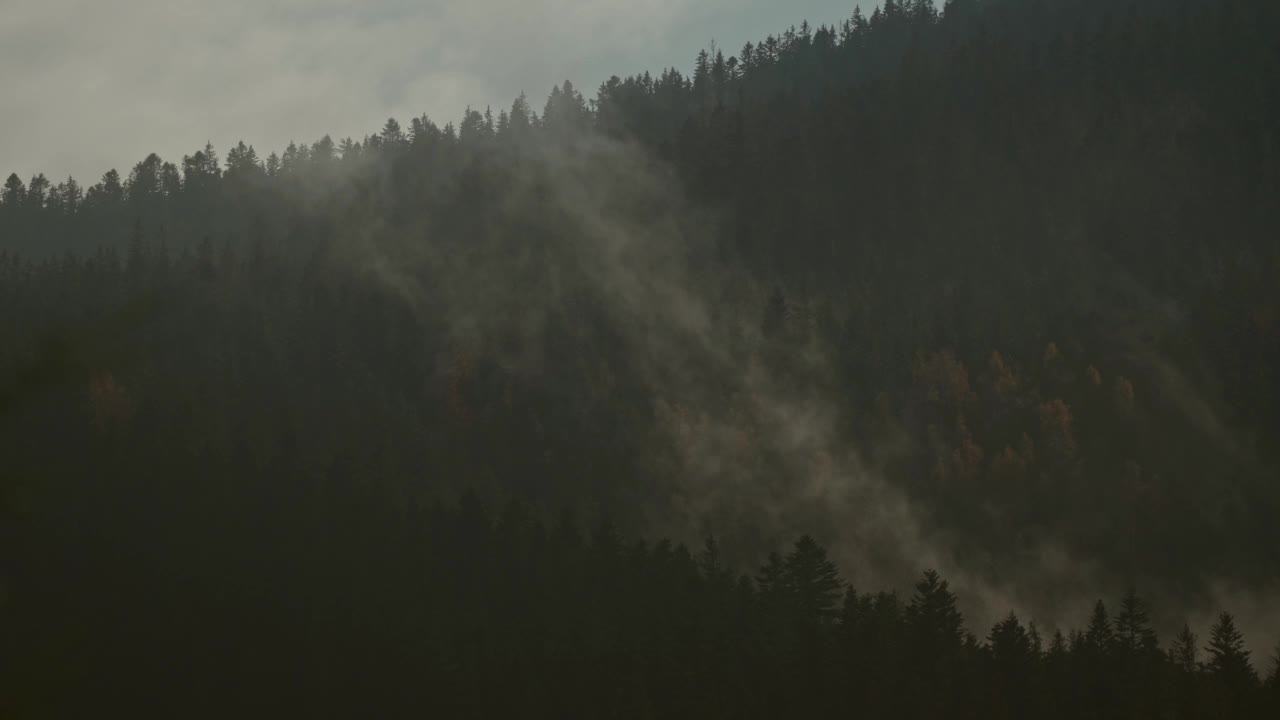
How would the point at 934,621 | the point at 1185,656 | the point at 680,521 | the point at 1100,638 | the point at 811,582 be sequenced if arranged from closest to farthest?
the point at 934,621 → the point at 1100,638 → the point at 811,582 → the point at 1185,656 → the point at 680,521

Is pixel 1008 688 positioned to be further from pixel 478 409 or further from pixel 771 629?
pixel 478 409

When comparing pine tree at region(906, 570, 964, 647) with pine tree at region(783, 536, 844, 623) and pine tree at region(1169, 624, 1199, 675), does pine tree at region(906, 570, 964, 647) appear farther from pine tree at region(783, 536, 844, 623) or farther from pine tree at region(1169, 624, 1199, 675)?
pine tree at region(1169, 624, 1199, 675)

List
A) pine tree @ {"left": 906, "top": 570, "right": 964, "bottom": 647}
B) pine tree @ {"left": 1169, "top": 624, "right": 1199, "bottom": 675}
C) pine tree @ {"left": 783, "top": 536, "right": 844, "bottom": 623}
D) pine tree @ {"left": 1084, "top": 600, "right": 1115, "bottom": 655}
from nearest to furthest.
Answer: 1. pine tree @ {"left": 1084, "top": 600, "right": 1115, "bottom": 655}
2. pine tree @ {"left": 906, "top": 570, "right": 964, "bottom": 647}
3. pine tree @ {"left": 1169, "top": 624, "right": 1199, "bottom": 675}
4. pine tree @ {"left": 783, "top": 536, "right": 844, "bottom": 623}

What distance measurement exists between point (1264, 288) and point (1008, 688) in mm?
150792

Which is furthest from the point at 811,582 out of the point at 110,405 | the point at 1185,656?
the point at 110,405

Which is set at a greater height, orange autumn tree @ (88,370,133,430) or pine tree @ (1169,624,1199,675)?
orange autumn tree @ (88,370,133,430)

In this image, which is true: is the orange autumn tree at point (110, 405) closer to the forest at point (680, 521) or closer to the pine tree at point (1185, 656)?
the forest at point (680, 521)

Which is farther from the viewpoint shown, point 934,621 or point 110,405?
point 110,405

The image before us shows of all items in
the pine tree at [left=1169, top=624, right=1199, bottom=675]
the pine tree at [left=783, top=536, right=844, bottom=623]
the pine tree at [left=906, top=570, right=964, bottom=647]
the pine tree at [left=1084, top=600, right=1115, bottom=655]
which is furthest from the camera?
the pine tree at [left=783, top=536, right=844, bottom=623]

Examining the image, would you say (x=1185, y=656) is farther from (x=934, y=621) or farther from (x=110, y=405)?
(x=110, y=405)

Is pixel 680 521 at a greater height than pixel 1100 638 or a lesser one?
greater

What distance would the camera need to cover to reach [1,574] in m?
77.7

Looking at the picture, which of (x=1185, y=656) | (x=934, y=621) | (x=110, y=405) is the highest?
(x=110, y=405)

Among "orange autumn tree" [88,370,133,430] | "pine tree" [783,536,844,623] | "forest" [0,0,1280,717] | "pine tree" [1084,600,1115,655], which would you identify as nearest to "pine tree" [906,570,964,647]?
"forest" [0,0,1280,717]
